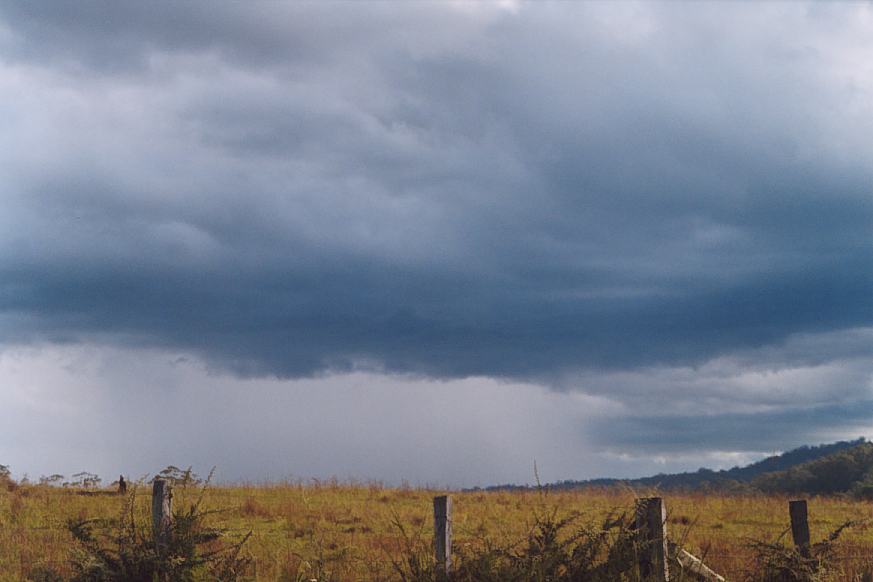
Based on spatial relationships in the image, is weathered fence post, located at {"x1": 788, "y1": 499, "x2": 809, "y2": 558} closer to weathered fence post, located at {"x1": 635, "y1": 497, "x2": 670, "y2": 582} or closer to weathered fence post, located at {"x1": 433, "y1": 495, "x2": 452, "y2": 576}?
weathered fence post, located at {"x1": 635, "y1": 497, "x2": 670, "y2": 582}

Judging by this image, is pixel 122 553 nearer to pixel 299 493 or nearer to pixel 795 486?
pixel 299 493

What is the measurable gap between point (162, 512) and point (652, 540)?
28.0 feet

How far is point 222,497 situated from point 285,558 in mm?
12240

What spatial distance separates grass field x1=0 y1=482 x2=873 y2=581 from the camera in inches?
722

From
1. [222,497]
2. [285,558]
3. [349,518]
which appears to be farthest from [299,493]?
[285,558]

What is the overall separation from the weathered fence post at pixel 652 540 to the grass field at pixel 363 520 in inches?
112

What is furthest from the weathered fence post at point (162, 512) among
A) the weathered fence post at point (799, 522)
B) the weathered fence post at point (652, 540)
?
the weathered fence post at point (799, 522)

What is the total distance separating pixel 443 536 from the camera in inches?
542

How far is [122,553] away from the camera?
49.7 ft

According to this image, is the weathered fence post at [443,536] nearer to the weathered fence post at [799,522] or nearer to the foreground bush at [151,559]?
the foreground bush at [151,559]

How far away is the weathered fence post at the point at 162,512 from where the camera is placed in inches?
611

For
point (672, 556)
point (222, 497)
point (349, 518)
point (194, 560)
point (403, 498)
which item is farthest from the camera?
point (403, 498)

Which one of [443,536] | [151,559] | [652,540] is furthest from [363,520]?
[652,540]

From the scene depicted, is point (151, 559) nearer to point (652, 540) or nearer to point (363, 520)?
point (652, 540)
